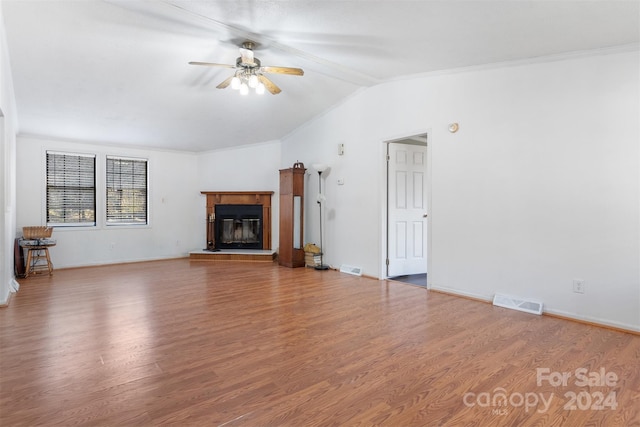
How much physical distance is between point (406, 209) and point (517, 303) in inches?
84.0

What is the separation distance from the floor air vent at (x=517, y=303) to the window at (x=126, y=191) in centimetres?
668

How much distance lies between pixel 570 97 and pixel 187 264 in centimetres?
637

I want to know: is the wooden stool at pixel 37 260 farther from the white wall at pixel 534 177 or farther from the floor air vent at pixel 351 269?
the white wall at pixel 534 177

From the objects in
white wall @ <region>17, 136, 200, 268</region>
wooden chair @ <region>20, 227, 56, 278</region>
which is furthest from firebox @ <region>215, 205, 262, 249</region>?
wooden chair @ <region>20, 227, 56, 278</region>

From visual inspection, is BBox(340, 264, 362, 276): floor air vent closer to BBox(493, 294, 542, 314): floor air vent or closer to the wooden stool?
BBox(493, 294, 542, 314): floor air vent

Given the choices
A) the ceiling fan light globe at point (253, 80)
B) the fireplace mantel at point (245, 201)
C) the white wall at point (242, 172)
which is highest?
the ceiling fan light globe at point (253, 80)

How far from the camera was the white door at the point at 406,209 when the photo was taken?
5148 mm

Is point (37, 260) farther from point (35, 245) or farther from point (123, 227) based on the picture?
Result: point (123, 227)

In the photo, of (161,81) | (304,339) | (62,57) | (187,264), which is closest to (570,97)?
(304,339)

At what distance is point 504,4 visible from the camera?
2625mm

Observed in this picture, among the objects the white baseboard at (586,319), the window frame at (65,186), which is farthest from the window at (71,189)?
the white baseboard at (586,319)

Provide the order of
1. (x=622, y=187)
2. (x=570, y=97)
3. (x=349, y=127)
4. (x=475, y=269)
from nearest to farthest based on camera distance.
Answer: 1. (x=622, y=187)
2. (x=570, y=97)
3. (x=475, y=269)
4. (x=349, y=127)

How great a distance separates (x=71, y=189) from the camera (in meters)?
6.34

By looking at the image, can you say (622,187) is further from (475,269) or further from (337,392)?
(337,392)
